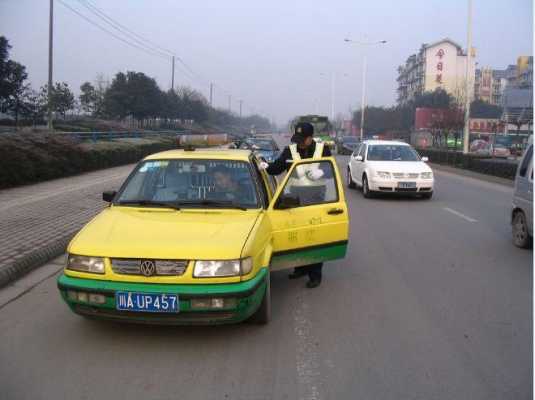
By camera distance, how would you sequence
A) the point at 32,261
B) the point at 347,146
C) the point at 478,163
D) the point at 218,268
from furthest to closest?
the point at 347,146, the point at 478,163, the point at 32,261, the point at 218,268

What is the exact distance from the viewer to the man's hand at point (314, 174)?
5875 mm

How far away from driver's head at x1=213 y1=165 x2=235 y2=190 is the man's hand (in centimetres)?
83

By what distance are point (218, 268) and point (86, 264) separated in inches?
40.4

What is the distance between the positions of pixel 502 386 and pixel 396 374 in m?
0.69

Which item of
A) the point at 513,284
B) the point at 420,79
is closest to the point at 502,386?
the point at 513,284

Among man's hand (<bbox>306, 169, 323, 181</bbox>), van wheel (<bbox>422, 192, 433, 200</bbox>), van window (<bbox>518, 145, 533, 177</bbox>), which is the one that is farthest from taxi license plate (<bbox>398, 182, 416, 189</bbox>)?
man's hand (<bbox>306, 169, 323, 181</bbox>)

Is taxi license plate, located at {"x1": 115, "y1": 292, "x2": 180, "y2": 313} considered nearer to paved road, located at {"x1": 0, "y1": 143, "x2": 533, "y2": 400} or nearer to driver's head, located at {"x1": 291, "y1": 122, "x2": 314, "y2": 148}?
paved road, located at {"x1": 0, "y1": 143, "x2": 533, "y2": 400}

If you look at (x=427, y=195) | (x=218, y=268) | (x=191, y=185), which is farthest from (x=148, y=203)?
(x=427, y=195)

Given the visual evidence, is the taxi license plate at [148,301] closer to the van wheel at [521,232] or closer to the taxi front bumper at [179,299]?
the taxi front bumper at [179,299]

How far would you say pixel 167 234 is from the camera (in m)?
4.50

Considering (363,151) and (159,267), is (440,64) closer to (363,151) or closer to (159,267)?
(363,151)

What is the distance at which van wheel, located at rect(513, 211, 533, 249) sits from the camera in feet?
26.9

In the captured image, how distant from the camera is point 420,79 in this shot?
11144cm

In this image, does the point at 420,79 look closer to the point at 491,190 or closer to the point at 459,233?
the point at 491,190
